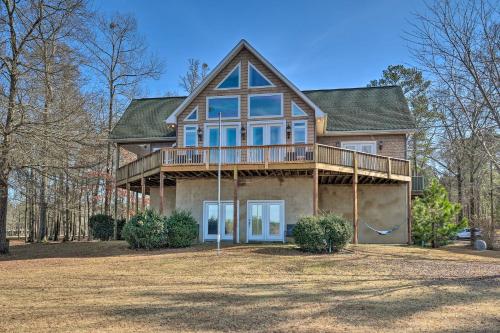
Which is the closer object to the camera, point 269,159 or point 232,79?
point 269,159

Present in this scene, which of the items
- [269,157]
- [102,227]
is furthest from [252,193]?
[102,227]

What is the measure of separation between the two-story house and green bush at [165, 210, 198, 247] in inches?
54.8

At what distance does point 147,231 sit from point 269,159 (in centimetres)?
565

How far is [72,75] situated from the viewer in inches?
677

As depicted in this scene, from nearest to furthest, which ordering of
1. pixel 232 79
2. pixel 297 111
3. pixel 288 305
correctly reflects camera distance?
pixel 288 305 → pixel 297 111 → pixel 232 79

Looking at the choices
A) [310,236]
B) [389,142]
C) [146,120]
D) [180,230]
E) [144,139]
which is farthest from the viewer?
[146,120]

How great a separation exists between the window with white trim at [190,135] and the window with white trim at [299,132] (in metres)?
4.71

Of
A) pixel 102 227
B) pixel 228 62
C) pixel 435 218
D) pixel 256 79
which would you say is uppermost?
pixel 228 62

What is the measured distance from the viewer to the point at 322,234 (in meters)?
15.5

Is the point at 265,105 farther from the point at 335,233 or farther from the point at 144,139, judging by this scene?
the point at 335,233

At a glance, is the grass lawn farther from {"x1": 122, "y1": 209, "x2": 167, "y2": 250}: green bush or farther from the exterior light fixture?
the exterior light fixture

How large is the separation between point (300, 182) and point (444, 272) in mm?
9254

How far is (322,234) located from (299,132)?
679 cm

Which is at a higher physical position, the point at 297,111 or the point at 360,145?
the point at 297,111
